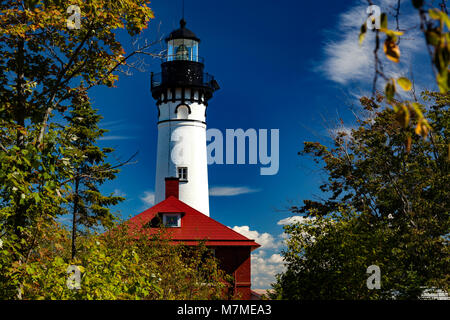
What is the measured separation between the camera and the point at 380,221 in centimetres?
1783

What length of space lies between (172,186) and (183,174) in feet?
9.11

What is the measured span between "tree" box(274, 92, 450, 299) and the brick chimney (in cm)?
1044

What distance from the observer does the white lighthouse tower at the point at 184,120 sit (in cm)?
3812

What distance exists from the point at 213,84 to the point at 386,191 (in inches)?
927

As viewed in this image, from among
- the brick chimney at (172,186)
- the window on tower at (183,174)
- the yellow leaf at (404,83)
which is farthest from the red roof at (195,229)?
the yellow leaf at (404,83)

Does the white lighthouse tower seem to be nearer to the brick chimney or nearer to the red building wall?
the brick chimney

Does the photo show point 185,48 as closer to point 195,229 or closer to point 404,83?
point 195,229

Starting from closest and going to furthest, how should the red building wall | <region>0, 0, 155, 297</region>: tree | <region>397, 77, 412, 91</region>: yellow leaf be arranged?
<region>397, 77, 412, 91</region>: yellow leaf, <region>0, 0, 155, 297</region>: tree, the red building wall

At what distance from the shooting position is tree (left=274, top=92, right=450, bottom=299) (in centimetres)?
1240

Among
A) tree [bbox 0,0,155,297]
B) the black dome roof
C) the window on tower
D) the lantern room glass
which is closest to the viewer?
tree [bbox 0,0,155,297]

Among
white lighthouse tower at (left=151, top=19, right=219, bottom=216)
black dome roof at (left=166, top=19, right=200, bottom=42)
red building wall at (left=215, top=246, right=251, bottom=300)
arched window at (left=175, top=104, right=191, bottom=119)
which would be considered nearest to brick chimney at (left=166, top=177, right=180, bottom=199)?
white lighthouse tower at (left=151, top=19, right=219, bottom=216)

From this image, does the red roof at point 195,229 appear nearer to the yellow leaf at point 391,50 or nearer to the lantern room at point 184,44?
the lantern room at point 184,44

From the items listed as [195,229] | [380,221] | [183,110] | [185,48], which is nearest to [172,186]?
[195,229]
